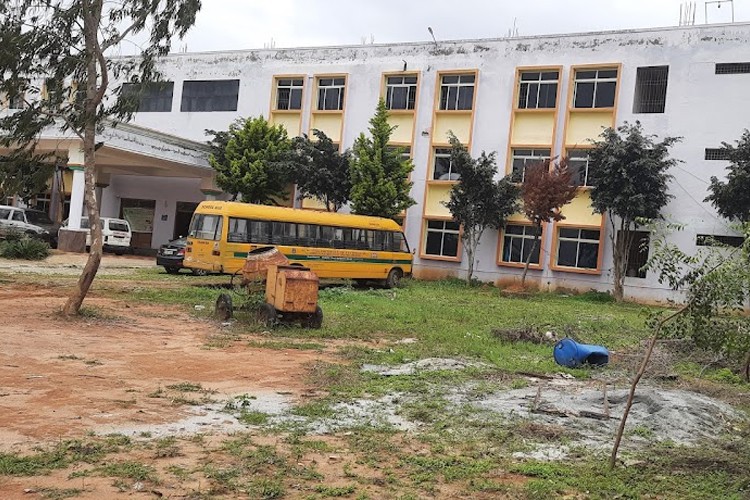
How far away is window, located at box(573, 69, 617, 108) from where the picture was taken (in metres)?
25.0

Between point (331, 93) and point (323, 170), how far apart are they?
203 inches

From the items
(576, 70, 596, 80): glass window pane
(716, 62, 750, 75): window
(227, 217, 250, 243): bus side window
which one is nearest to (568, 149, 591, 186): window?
(576, 70, 596, 80): glass window pane

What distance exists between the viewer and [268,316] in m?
12.7

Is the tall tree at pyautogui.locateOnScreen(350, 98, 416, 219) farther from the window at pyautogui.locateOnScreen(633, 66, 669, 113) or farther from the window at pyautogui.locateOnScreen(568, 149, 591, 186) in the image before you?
the window at pyautogui.locateOnScreen(633, 66, 669, 113)

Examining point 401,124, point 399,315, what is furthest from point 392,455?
point 401,124

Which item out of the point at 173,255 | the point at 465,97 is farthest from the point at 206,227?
the point at 465,97

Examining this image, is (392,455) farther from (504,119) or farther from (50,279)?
(504,119)

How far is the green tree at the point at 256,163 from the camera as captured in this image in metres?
26.6

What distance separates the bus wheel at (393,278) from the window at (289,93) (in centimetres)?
1026

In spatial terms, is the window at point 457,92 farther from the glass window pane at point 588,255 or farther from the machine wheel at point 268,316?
the machine wheel at point 268,316

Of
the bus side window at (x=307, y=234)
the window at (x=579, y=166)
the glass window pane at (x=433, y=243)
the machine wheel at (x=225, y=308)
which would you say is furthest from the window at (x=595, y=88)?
the machine wheel at (x=225, y=308)

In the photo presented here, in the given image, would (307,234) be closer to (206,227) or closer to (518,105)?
(206,227)

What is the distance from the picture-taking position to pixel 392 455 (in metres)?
5.87

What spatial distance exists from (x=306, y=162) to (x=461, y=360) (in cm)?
1704
